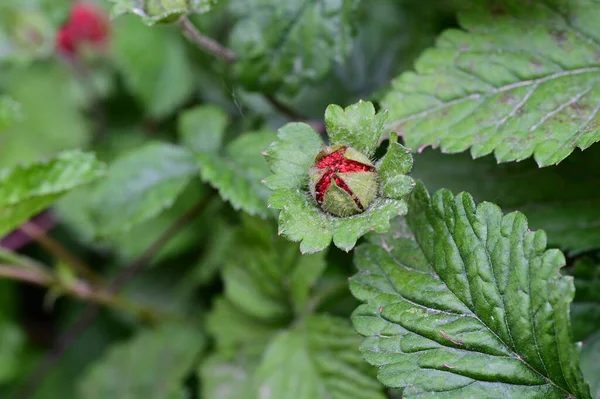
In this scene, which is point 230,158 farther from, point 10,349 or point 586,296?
point 10,349

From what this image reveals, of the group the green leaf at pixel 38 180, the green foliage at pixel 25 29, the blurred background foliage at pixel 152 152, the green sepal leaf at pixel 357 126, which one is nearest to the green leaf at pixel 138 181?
the blurred background foliage at pixel 152 152

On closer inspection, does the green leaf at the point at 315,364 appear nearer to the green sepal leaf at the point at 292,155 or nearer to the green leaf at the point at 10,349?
the green sepal leaf at the point at 292,155

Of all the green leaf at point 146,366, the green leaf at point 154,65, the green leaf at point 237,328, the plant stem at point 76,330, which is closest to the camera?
the green leaf at point 237,328

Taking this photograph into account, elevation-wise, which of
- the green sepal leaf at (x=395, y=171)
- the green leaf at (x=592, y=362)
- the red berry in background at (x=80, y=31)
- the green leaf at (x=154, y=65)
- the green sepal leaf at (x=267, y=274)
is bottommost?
the green leaf at (x=592, y=362)

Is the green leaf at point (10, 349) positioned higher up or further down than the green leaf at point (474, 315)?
higher up

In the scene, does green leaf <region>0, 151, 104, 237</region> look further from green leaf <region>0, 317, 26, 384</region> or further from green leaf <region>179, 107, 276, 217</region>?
green leaf <region>0, 317, 26, 384</region>

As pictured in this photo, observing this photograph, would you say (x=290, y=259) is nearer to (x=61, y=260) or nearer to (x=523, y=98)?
(x=523, y=98)

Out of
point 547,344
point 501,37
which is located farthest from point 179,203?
point 547,344
